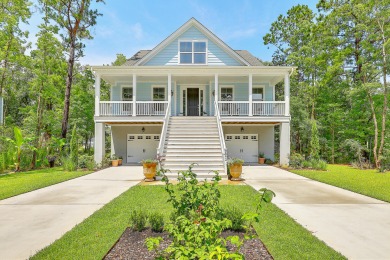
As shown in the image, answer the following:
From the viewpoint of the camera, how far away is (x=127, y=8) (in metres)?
13.7

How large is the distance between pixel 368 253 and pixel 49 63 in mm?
20313

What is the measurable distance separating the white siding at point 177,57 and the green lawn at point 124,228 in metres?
12.3

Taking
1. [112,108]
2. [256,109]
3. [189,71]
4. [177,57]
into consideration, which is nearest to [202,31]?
[177,57]

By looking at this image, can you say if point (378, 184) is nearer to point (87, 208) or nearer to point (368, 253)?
point (368, 253)

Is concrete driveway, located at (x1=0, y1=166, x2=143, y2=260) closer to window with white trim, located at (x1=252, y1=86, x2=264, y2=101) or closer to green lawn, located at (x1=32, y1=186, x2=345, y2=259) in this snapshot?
green lawn, located at (x1=32, y1=186, x2=345, y2=259)

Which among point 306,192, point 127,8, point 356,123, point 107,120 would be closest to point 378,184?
point 306,192

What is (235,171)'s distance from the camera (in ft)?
30.3

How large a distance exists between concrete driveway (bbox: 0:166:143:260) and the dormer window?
10.4m

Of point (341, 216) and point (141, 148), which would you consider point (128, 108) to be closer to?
point (141, 148)

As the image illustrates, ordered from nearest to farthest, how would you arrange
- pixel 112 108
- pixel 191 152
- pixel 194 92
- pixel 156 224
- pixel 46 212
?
pixel 156 224, pixel 46 212, pixel 191 152, pixel 112 108, pixel 194 92

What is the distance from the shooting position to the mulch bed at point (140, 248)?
319 centimetres

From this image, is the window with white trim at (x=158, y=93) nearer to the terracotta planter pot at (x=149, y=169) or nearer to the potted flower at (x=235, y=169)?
the terracotta planter pot at (x=149, y=169)

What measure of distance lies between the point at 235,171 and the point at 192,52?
10.3 m

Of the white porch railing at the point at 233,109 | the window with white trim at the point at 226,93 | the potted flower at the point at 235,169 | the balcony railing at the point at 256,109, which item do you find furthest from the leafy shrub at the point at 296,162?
the window with white trim at the point at 226,93
